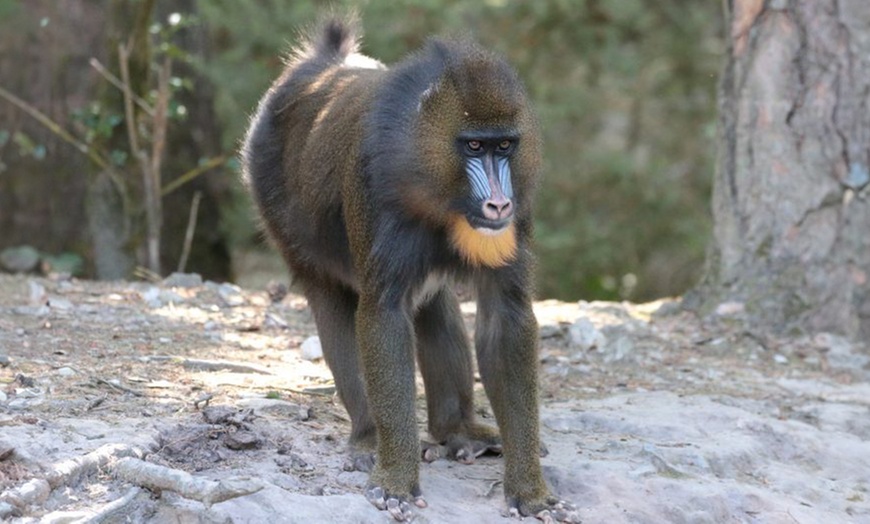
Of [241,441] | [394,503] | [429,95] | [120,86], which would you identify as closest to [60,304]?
[120,86]

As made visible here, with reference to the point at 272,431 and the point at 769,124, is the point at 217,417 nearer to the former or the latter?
the point at 272,431

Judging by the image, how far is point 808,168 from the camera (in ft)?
22.2

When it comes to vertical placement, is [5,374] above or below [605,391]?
above

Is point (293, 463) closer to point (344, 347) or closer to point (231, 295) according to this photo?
point (344, 347)

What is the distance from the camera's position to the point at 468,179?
4.13 metres

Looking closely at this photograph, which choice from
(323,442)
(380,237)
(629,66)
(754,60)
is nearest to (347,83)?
(380,237)

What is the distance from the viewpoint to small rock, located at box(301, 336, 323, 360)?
5.97 meters

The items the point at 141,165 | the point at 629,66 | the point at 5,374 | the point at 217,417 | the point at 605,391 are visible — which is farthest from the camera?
the point at 629,66

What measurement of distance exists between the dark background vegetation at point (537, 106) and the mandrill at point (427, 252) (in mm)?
4137

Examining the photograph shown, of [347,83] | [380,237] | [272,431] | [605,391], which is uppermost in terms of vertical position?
[347,83]

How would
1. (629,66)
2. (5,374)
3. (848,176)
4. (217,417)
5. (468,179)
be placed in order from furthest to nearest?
(629,66) < (848,176) < (5,374) < (217,417) < (468,179)

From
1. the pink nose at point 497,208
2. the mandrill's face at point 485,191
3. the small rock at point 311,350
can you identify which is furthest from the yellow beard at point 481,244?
the small rock at point 311,350

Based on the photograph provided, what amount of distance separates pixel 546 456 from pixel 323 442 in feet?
2.74

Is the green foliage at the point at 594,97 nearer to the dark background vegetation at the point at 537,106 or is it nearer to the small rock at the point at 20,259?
the dark background vegetation at the point at 537,106
